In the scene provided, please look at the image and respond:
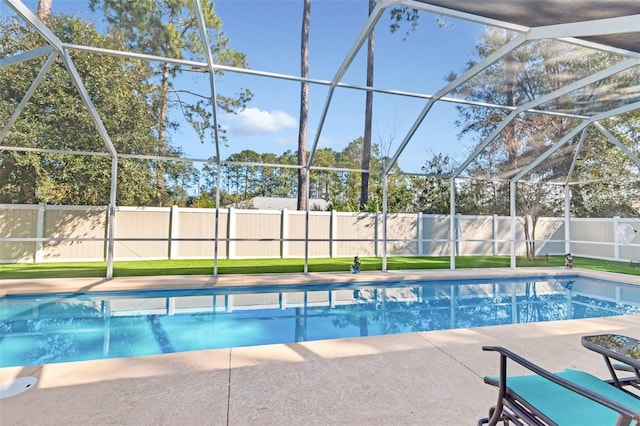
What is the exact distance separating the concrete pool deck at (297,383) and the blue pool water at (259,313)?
1.19 metres

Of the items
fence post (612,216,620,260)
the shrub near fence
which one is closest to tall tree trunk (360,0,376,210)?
the shrub near fence

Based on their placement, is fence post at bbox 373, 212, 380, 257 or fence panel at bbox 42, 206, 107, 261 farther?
fence post at bbox 373, 212, 380, 257

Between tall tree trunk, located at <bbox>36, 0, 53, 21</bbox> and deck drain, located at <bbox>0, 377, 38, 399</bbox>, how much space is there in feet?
18.9

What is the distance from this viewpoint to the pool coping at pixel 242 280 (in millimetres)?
5637

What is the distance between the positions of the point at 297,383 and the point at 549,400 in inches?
61.1

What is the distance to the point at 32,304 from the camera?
17.2 ft

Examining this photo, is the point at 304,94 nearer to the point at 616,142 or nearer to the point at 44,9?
the point at 44,9

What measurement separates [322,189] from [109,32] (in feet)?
42.0

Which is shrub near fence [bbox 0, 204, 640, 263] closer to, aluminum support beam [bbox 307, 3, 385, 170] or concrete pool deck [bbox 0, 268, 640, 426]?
aluminum support beam [bbox 307, 3, 385, 170]

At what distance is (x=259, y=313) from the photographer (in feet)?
17.3

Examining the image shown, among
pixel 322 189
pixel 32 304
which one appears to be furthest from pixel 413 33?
pixel 322 189

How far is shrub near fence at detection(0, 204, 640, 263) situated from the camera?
27.3ft

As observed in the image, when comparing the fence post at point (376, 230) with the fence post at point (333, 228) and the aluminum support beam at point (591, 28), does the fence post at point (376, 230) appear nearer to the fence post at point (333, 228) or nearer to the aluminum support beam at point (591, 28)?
the fence post at point (333, 228)

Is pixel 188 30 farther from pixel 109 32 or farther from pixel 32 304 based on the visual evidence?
pixel 32 304
